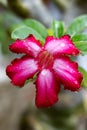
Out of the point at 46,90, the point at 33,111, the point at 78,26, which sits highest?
the point at 78,26

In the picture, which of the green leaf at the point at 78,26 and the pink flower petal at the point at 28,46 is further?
the green leaf at the point at 78,26

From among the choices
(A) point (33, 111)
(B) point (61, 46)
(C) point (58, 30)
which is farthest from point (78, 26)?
(A) point (33, 111)

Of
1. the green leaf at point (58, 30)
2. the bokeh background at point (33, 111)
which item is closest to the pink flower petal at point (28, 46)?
the green leaf at point (58, 30)

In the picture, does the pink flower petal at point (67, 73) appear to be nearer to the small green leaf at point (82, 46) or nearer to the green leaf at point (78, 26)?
the small green leaf at point (82, 46)

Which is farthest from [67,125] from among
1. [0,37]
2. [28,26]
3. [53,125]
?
[28,26]

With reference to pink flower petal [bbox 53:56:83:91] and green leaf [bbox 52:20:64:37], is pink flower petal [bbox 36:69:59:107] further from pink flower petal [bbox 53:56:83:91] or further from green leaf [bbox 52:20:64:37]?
green leaf [bbox 52:20:64:37]

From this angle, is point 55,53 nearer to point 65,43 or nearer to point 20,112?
point 65,43

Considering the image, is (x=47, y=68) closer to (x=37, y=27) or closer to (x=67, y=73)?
(x=67, y=73)
